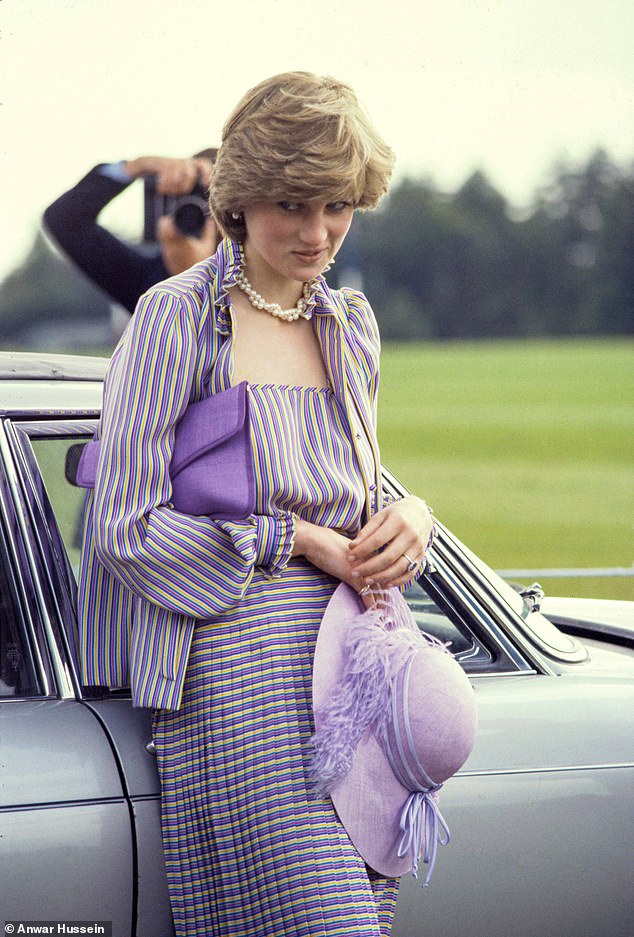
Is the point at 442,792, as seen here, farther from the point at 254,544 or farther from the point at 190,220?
the point at 190,220

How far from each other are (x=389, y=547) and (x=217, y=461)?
267 mm

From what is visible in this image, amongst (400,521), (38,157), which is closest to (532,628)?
(400,521)

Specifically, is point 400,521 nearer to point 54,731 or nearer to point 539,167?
point 54,731

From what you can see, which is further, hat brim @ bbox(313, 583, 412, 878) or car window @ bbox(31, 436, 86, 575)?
car window @ bbox(31, 436, 86, 575)

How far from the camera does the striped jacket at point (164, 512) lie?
1535 mm

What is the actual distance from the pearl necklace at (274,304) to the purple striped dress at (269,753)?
117mm

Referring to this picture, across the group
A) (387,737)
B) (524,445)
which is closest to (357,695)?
(387,737)

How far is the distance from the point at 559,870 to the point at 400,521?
0.77 metres

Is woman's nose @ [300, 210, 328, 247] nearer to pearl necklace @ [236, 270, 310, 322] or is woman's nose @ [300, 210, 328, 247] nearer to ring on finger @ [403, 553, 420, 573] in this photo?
pearl necklace @ [236, 270, 310, 322]

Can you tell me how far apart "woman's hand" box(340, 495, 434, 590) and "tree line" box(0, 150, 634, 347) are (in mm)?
22004

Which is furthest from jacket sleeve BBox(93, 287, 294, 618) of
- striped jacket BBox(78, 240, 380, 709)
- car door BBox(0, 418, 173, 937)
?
car door BBox(0, 418, 173, 937)

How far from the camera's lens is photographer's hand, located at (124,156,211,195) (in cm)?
387

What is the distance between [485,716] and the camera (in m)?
2.00

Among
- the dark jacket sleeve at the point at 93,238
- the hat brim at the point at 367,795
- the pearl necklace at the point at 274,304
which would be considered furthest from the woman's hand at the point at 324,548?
the dark jacket sleeve at the point at 93,238
